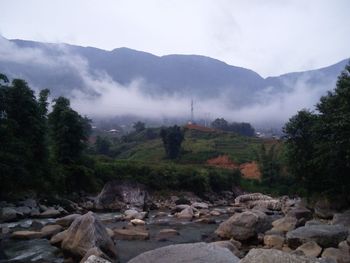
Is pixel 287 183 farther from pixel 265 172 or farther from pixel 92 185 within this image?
pixel 92 185

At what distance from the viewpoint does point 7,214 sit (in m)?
28.1

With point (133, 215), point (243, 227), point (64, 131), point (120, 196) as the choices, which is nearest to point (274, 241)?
point (243, 227)

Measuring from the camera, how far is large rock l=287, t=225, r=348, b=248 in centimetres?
1986

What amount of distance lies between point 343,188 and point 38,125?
2697cm

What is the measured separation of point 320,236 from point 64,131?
32038mm

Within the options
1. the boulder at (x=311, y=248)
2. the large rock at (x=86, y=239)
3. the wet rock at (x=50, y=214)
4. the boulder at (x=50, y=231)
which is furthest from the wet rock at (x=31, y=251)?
A: the boulder at (x=311, y=248)

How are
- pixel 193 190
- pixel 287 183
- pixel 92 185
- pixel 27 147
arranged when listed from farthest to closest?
pixel 287 183 → pixel 193 190 → pixel 92 185 → pixel 27 147

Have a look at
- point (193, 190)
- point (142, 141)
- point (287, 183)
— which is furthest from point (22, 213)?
point (142, 141)

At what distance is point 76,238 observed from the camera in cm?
1772

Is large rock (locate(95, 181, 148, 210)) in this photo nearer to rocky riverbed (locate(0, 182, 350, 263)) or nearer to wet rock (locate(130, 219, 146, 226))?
rocky riverbed (locate(0, 182, 350, 263))

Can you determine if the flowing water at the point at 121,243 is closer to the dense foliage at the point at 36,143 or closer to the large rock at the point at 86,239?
the large rock at the point at 86,239

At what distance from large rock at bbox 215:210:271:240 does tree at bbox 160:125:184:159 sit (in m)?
63.4

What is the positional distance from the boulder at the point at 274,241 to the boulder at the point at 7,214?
17.4 metres

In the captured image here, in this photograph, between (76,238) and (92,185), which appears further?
(92,185)
